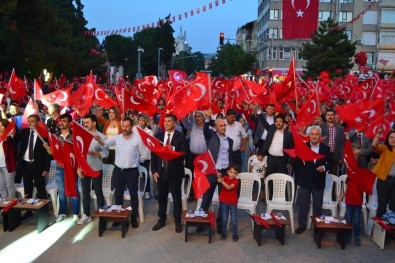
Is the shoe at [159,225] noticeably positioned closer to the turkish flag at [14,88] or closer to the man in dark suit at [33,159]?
the man in dark suit at [33,159]

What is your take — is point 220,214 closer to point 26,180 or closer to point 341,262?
point 341,262

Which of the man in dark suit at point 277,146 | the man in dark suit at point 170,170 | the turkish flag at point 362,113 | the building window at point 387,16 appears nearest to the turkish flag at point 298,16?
the turkish flag at point 362,113

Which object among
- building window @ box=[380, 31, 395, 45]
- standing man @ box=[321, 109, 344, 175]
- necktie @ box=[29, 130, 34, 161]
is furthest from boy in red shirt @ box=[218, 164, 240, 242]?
building window @ box=[380, 31, 395, 45]

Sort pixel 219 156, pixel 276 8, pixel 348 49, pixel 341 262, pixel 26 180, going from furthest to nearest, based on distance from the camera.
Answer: pixel 276 8
pixel 348 49
pixel 26 180
pixel 219 156
pixel 341 262

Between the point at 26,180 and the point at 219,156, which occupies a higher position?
the point at 219,156

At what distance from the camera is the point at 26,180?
26.3 feet

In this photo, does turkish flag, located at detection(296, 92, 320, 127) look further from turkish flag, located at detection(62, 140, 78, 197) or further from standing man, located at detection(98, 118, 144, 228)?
turkish flag, located at detection(62, 140, 78, 197)

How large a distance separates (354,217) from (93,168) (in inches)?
175

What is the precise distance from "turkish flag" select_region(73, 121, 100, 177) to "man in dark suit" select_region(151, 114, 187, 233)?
1.07 metres

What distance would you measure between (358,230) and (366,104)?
294 cm

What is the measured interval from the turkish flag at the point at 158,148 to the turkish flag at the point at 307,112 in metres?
3.06

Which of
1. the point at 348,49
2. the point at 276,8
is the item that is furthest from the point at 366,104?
the point at 276,8

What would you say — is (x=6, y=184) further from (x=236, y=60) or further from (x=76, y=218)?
(x=236, y=60)

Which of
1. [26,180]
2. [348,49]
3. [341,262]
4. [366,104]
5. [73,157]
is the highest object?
[348,49]
